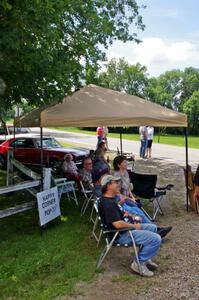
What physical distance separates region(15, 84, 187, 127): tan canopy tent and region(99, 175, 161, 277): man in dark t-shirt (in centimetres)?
245

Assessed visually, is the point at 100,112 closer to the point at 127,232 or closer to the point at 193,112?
the point at 127,232

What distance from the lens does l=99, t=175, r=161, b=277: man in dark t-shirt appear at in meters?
5.55

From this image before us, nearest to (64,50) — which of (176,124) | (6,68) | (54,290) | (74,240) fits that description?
(6,68)

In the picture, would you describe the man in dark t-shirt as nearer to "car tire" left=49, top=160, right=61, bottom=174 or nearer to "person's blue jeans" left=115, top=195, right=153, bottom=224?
"person's blue jeans" left=115, top=195, right=153, bottom=224

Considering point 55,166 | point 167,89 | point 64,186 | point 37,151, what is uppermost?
point 167,89

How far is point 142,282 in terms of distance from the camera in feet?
17.4

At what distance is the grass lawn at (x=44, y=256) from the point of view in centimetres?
527

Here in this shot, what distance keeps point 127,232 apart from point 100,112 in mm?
3157

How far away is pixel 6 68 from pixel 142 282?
14.0ft

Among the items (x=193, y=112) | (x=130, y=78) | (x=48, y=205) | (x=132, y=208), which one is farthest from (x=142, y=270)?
(x=130, y=78)

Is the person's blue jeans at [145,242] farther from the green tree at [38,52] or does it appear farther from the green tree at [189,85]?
the green tree at [189,85]

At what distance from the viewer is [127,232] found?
18.6ft

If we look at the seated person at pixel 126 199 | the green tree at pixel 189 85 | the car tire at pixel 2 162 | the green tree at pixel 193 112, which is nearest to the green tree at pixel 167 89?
the green tree at pixel 189 85

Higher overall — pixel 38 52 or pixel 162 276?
pixel 38 52
